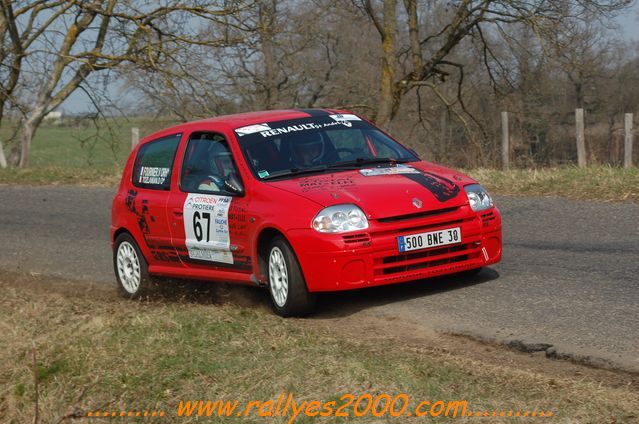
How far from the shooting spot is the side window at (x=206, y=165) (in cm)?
837

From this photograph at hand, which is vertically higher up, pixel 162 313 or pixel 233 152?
pixel 233 152

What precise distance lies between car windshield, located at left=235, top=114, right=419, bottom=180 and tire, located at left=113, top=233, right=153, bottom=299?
1.71 m

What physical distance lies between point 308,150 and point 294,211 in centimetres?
114

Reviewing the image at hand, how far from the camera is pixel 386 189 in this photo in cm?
754

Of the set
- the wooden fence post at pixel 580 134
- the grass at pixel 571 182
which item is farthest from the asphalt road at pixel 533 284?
the wooden fence post at pixel 580 134

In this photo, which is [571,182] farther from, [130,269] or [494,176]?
[130,269]

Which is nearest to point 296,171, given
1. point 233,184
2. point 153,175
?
point 233,184

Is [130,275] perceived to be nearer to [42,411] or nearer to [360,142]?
[360,142]

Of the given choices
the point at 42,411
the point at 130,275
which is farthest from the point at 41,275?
the point at 42,411

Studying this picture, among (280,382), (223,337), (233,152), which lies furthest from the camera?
(233,152)

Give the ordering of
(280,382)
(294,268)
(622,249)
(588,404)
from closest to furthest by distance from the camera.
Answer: (588,404)
(280,382)
(294,268)
(622,249)

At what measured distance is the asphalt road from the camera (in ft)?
21.2

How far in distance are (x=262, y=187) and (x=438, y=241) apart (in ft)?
4.82

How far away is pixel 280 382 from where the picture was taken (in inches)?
211
